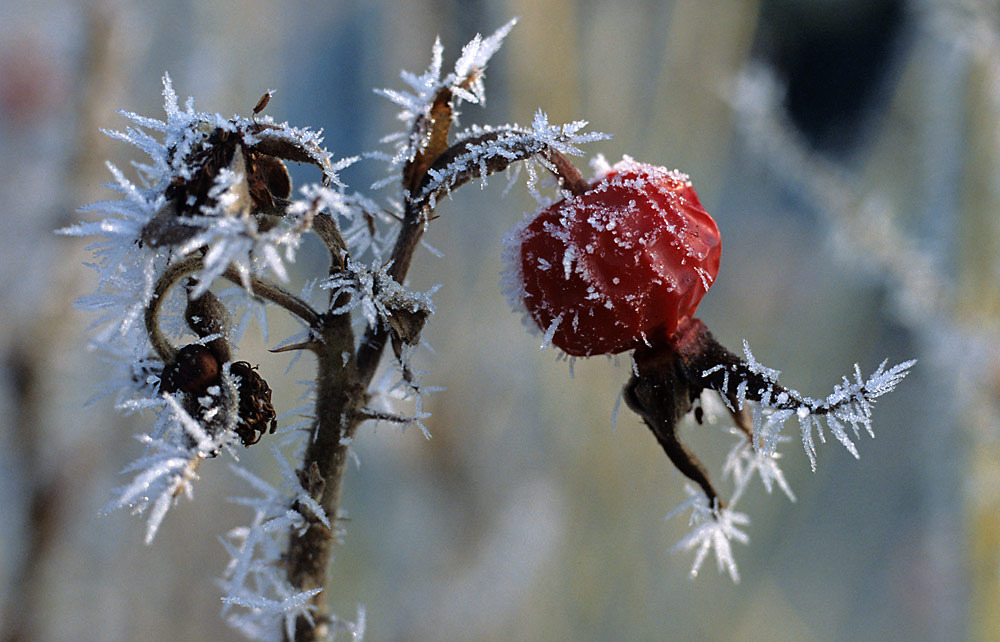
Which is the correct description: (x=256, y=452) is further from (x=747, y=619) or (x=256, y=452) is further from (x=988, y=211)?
(x=988, y=211)

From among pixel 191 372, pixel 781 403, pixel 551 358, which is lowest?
pixel 191 372

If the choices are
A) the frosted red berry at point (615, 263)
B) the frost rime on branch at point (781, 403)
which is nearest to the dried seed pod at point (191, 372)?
the frosted red berry at point (615, 263)

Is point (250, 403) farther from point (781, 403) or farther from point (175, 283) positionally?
point (781, 403)

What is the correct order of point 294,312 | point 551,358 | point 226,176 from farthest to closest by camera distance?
point 551,358 → point 294,312 → point 226,176

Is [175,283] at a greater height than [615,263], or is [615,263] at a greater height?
[615,263]

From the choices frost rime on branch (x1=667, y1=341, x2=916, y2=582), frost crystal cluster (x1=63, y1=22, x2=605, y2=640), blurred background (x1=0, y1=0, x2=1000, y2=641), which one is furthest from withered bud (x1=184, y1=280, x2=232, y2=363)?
blurred background (x1=0, y1=0, x2=1000, y2=641)

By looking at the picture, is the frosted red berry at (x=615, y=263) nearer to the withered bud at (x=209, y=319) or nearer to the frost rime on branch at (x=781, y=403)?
the frost rime on branch at (x=781, y=403)

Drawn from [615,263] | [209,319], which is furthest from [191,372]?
[615,263]

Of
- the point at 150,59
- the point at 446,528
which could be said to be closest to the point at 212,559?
the point at 446,528
